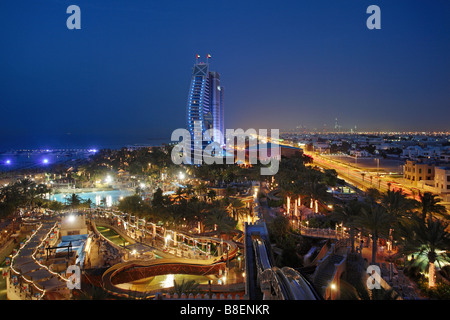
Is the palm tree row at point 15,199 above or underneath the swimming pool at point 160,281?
above

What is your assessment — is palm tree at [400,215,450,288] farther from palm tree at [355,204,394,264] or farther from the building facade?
the building facade

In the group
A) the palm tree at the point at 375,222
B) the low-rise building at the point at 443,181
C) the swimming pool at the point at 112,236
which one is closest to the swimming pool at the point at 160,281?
the swimming pool at the point at 112,236

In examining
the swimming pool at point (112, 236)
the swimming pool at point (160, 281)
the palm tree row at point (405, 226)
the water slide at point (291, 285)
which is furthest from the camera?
the swimming pool at point (112, 236)

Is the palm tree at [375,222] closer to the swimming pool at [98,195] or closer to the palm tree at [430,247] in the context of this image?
the palm tree at [430,247]

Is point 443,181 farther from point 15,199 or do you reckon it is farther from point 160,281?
point 15,199

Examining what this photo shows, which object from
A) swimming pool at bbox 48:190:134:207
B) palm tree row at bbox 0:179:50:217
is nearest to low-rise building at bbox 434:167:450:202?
swimming pool at bbox 48:190:134:207

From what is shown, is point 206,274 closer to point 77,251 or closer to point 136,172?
point 77,251

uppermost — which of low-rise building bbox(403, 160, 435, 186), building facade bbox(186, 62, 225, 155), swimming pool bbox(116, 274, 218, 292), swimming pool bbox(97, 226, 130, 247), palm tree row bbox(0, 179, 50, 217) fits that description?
building facade bbox(186, 62, 225, 155)

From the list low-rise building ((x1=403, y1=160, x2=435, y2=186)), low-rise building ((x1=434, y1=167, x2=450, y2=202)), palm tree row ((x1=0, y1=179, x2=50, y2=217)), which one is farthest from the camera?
low-rise building ((x1=403, y1=160, x2=435, y2=186))

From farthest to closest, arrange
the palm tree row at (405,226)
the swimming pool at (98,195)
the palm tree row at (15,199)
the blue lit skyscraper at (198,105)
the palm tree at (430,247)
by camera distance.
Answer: the blue lit skyscraper at (198,105)
the swimming pool at (98,195)
the palm tree row at (15,199)
the palm tree row at (405,226)
the palm tree at (430,247)

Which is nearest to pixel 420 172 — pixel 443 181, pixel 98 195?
pixel 443 181

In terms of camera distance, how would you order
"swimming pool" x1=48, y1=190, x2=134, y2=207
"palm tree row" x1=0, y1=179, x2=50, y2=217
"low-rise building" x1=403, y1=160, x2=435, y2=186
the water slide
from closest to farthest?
the water slide
"palm tree row" x1=0, y1=179, x2=50, y2=217
"low-rise building" x1=403, y1=160, x2=435, y2=186
"swimming pool" x1=48, y1=190, x2=134, y2=207
